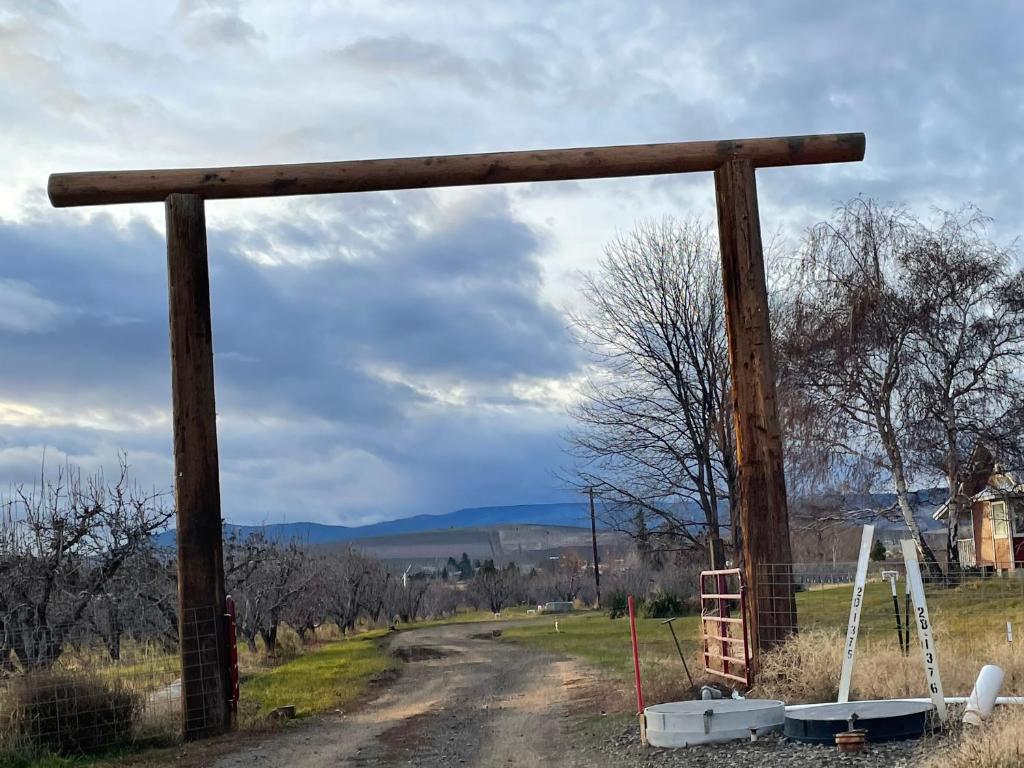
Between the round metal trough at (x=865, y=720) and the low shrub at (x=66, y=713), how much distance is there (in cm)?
737

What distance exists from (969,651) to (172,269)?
10.2 meters

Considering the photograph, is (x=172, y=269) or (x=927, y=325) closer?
(x=172, y=269)

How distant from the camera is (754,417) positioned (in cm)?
1434

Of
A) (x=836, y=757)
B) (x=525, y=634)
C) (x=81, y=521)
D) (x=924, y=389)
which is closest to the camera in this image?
(x=836, y=757)

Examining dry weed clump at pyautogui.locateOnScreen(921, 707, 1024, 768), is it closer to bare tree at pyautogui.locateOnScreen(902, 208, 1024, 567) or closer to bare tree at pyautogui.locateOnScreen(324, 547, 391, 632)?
bare tree at pyautogui.locateOnScreen(902, 208, 1024, 567)

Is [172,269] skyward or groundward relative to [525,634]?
skyward

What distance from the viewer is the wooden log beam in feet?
46.3

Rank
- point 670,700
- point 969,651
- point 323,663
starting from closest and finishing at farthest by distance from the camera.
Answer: point 969,651 → point 670,700 → point 323,663

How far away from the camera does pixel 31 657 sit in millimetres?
14891

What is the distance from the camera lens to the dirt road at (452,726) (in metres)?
11.9

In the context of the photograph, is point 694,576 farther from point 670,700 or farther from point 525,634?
point 670,700

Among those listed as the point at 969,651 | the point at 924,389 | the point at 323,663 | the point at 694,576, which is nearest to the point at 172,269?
the point at 969,651

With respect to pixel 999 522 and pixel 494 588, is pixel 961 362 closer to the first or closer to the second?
pixel 999 522

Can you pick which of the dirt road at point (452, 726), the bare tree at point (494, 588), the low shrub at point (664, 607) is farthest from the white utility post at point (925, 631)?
the bare tree at point (494, 588)
